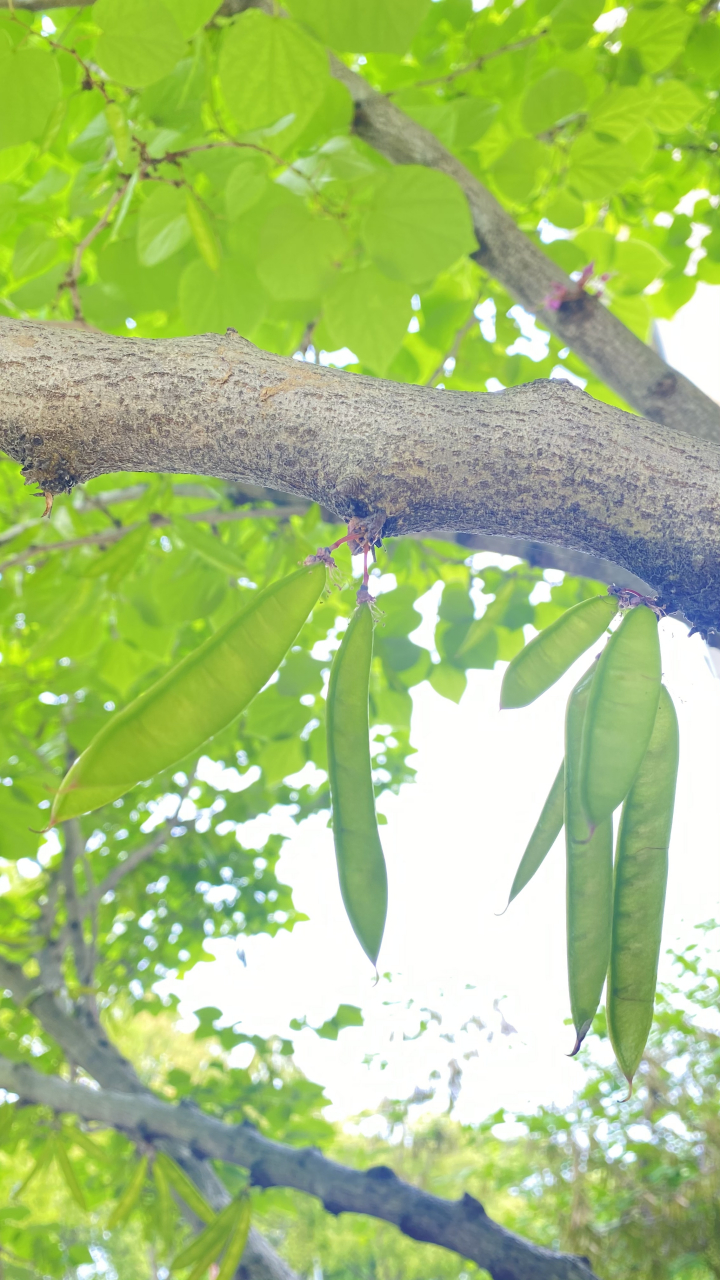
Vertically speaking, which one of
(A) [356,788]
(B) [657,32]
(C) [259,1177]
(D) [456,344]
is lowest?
(C) [259,1177]

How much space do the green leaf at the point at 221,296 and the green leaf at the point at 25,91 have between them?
13.5 inches

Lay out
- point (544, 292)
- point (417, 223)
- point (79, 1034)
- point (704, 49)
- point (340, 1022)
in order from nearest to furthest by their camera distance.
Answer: point (417, 223)
point (544, 292)
point (704, 49)
point (79, 1034)
point (340, 1022)

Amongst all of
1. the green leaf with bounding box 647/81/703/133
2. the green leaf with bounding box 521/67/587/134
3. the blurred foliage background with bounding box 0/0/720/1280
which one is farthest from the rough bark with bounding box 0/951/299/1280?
the green leaf with bounding box 647/81/703/133

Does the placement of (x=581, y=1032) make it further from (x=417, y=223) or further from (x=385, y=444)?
(x=417, y=223)

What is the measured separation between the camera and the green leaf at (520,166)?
1617mm

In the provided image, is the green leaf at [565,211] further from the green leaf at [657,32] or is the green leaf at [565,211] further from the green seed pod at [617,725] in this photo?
the green seed pod at [617,725]

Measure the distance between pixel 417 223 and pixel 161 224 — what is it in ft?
1.44

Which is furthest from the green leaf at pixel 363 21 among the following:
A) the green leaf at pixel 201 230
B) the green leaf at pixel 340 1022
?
the green leaf at pixel 340 1022

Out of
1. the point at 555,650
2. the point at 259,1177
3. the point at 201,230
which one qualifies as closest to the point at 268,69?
the point at 201,230

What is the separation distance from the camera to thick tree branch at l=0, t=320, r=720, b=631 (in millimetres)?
609

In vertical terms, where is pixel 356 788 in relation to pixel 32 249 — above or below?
below

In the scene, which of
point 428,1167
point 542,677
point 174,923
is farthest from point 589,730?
point 428,1167

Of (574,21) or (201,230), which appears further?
(574,21)

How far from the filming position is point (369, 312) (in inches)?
57.1
